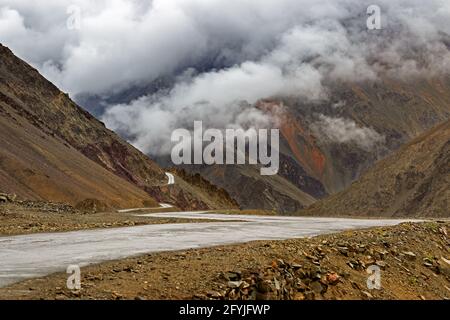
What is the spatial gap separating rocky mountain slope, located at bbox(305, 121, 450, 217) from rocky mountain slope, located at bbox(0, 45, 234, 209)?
3263cm

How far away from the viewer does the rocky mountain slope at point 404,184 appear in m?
106

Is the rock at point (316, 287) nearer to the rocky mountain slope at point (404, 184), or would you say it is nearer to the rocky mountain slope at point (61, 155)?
the rocky mountain slope at point (61, 155)

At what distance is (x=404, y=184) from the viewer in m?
115

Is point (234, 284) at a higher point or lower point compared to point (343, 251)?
lower

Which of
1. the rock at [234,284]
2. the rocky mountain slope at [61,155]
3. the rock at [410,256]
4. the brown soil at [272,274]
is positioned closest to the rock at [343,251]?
the brown soil at [272,274]

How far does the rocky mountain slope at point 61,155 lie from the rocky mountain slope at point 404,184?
107 feet

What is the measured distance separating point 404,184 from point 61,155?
219 feet

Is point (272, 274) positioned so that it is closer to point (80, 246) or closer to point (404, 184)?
point (80, 246)

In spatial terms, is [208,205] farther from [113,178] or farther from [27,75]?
[27,75]

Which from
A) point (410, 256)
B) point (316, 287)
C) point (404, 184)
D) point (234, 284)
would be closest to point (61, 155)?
point (404, 184)

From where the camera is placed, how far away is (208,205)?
13362 cm
